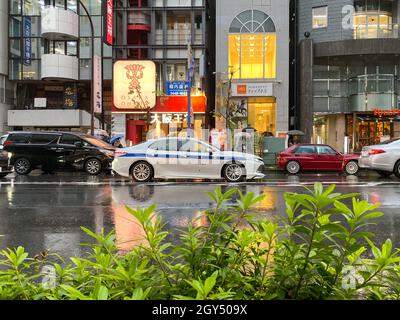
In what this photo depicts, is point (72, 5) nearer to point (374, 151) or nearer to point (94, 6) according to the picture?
point (94, 6)

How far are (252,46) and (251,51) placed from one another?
417 mm

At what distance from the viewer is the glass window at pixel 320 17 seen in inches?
1451

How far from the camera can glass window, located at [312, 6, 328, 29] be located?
36.8 metres

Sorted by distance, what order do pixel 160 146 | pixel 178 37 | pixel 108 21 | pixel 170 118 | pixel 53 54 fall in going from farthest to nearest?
pixel 53 54, pixel 178 37, pixel 170 118, pixel 108 21, pixel 160 146

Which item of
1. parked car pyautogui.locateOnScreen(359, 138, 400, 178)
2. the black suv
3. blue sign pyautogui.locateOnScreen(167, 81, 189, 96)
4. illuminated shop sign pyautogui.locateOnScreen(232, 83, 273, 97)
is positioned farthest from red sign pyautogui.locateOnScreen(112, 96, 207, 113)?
parked car pyautogui.locateOnScreen(359, 138, 400, 178)

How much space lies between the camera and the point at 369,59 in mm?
36250

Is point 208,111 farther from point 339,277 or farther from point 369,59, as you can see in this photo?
point 339,277

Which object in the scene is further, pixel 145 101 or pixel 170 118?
pixel 170 118

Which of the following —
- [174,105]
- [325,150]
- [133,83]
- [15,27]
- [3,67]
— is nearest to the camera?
[325,150]

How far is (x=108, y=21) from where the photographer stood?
33.7 metres

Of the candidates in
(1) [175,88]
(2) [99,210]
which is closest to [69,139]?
(2) [99,210]

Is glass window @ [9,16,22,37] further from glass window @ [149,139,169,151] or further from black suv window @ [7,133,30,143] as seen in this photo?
glass window @ [149,139,169,151]

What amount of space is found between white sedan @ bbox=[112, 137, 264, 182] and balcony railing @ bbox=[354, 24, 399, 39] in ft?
79.9

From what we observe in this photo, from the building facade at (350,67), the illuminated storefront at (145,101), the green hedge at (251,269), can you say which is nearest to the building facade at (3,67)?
the illuminated storefront at (145,101)
